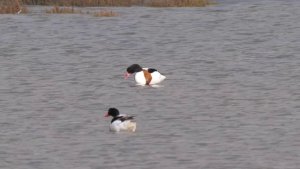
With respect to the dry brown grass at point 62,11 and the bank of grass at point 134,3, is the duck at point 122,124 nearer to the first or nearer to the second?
the dry brown grass at point 62,11

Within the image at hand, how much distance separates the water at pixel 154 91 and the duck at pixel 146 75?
0.61 ft

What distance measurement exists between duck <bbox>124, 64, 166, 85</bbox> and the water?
7.4 inches

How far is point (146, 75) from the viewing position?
2298 centimetres

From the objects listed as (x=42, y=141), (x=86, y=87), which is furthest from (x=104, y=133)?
(x=86, y=87)

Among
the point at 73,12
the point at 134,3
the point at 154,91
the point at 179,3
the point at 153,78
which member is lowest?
the point at 134,3

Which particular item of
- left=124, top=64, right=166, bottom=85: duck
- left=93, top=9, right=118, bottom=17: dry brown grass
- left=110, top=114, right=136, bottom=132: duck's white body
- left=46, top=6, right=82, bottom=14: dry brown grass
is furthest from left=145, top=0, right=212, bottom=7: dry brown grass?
left=110, top=114, right=136, bottom=132: duck's white body

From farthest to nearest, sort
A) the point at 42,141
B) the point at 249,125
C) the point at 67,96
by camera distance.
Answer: the point at 67,96
the point at 249,125
the point at 42,141

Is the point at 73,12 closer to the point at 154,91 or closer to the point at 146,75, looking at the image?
the point at 146,75

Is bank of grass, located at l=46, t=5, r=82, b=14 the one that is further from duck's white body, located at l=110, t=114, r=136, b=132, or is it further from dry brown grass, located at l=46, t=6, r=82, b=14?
duck's white body, located at l=110, t=114, r=136, b=132

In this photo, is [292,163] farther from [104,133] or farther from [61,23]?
[61,23]

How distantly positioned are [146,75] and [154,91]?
2.20 ft

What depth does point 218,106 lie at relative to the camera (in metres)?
20.1

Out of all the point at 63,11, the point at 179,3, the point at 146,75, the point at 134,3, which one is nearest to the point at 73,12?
the point at 63,11

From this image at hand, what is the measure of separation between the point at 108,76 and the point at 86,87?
1634mm
